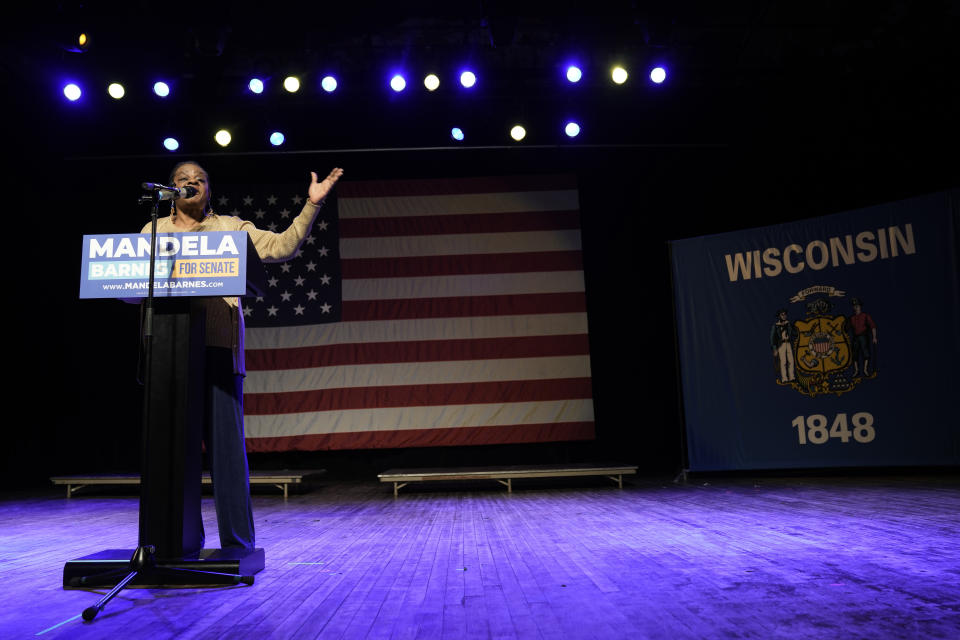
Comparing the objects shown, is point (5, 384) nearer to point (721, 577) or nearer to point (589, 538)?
point (589, 538)

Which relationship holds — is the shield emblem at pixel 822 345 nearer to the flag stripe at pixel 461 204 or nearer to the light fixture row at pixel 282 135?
the flag stripe at pixel 461 204

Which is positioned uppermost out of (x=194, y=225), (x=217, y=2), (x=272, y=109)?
(x=217, y=2)

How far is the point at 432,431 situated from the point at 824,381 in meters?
3.35

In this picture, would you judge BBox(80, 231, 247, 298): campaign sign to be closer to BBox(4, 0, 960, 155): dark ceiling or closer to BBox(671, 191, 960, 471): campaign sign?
BBox(4, 0, 960, 155): dark ceiling

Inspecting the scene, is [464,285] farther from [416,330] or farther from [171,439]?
[171,439]

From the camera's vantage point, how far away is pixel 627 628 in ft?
4.53

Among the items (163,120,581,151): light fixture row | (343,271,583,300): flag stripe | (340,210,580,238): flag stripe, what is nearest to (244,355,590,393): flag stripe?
(343,271,583,300): flag stripe

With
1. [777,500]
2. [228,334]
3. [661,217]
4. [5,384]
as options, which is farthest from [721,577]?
[5,384]

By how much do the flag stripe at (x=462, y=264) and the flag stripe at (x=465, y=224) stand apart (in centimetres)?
25

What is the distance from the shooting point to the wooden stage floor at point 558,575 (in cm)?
143

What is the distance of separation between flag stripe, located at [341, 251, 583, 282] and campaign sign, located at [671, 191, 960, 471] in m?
1.04

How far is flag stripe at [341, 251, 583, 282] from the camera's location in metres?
6.11

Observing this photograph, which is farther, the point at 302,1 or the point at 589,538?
the point at 302,1

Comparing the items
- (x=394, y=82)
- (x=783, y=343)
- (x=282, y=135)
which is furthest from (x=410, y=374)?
(x=783, y=343)
